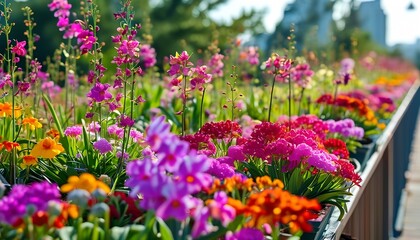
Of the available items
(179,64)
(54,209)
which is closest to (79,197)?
(54,209)

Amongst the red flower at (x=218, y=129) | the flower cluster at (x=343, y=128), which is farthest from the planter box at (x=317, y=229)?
the flower cluster at (x=343, y=128)

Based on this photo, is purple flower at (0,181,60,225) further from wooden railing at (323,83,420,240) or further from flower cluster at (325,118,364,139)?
flower cluster at (325,118,364,139)

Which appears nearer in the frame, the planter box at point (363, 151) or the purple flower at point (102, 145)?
the purple flower at point (102, 145)

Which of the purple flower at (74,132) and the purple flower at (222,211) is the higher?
the purple flower at (222,211)

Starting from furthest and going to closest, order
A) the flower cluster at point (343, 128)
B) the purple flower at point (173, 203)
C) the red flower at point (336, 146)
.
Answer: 1. the flower cluster at point (343, 128)
2. the red flower at point (336, 146)
3. the purple flower at point (173, 203)

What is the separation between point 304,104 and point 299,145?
2.65 meters

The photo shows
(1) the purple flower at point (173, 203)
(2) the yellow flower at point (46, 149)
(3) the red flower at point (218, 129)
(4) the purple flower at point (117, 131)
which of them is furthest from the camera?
(4) the purple flower at point (117, 131)

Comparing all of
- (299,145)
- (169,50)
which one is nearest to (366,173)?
(299,145)

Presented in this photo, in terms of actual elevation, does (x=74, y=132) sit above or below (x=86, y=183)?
below

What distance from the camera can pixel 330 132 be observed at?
11.6 feet

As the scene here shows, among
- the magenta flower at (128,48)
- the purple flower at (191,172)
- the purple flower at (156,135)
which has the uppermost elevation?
the magenta flower at (128,48)

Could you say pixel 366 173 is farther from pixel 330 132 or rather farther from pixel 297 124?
pixel 330 132

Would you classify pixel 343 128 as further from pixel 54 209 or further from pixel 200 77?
pixel 54 209

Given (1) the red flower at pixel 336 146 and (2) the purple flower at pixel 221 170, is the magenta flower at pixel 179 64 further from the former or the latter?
(1) the red flower at pixel 336 146
